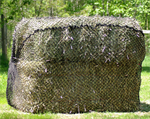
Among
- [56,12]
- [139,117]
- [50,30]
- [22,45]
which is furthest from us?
[56,12]

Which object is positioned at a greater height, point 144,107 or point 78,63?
point 78,63

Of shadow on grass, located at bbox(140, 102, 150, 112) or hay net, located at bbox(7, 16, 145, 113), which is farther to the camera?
shadow on grass, located at bbox(140, 102, 150, 112)

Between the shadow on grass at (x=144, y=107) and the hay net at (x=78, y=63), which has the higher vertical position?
the hay net at (x=78, y=63)

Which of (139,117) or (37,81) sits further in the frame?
(37,81)

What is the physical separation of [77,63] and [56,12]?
1528 centimetres

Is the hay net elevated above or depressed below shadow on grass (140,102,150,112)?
above

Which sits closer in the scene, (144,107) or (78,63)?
(78,63)

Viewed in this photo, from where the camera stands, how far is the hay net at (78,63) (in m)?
3.92

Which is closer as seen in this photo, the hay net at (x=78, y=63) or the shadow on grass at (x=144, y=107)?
the hay net at (x=78, y=63)

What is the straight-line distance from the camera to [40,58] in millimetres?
3941

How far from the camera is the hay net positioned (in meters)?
3.92

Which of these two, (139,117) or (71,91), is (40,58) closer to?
(71,91)

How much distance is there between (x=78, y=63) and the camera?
3.97m

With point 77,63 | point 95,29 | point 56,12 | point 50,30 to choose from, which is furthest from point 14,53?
point 56,12
